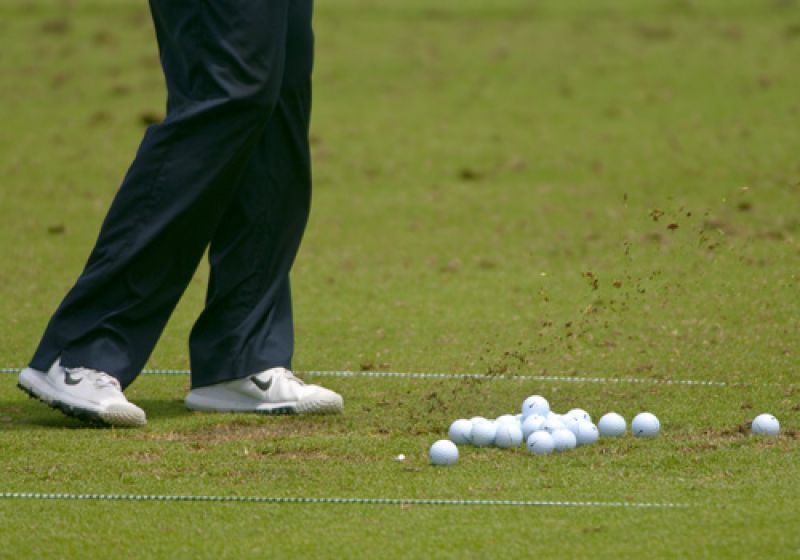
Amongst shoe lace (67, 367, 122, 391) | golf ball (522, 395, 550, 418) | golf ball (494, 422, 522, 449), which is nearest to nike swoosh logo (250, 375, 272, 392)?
shoe lace (67, 367, 122, 391)

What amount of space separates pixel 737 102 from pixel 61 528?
11353 mm

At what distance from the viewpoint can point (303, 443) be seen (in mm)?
5156

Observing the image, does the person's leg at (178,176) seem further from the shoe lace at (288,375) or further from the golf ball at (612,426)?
the golf ball at (612,426)

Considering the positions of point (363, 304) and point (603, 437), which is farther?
point (363, 304)

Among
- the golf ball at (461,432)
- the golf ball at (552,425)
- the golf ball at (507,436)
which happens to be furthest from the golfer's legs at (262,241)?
the golf ball at (552,425)

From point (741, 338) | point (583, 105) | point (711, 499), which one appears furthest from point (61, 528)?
point (583, 105)

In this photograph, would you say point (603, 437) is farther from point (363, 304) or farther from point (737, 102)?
point (737, 102)

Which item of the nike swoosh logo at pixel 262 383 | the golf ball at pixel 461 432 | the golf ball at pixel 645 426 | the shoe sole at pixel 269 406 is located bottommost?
the shoe sole at pixel 269 406

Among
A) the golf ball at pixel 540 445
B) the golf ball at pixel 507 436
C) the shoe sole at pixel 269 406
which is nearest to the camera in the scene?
the golf ball at pixel 540 445

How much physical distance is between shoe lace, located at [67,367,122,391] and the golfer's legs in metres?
0.49

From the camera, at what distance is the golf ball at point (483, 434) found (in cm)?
504

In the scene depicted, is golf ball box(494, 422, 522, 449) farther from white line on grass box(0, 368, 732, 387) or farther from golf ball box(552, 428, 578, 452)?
white line on grass box(0, 368, 732, 387)

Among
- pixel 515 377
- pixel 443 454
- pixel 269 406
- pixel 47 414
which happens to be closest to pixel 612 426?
pixel 443 454

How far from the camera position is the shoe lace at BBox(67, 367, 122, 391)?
212 inches
